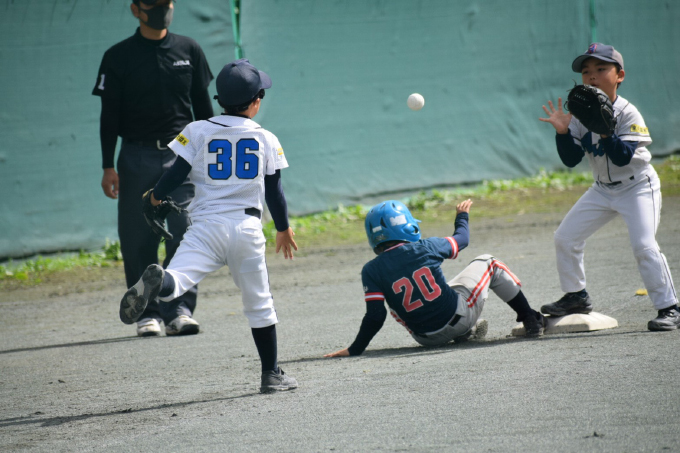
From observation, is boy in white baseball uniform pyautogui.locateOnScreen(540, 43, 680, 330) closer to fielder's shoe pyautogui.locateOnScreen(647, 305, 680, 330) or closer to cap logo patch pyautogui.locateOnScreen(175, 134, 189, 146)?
fielder's shoe pyautogui.locateOnScreen(647, 305, 680, 330)

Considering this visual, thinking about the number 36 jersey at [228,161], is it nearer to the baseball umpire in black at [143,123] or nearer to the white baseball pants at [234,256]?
the white baseball pants at [234,256]

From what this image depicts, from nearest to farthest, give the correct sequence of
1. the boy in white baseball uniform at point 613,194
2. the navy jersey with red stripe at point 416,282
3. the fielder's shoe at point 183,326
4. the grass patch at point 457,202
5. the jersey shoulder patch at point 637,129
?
the navy jersey with red stripe at point 416,282, the boy in white baseball uniform at point 613,194, the jersey shoulder patch at point 637,129, the fielder's shoe at point 183,326, the grass patch at point 457,202

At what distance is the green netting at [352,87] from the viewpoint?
8.97 m

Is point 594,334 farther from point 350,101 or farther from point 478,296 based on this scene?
point 350,101

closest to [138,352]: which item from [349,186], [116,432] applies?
[116,432]

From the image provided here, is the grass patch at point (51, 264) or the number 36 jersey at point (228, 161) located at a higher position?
the number 36 jersey at point (228, 161)

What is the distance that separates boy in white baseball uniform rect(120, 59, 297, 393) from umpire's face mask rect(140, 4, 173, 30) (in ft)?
7.14

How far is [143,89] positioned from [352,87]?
5.13 meters

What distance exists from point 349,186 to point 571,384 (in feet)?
24.4

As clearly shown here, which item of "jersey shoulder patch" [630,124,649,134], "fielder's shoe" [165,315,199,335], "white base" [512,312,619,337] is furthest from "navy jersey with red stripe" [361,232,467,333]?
"fielder's shoe" [165,315,199,335]

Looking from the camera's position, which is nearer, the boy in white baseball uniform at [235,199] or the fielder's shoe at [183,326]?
the boy in white baseball uniform at [235,199]

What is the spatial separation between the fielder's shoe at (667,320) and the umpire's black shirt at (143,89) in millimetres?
3784

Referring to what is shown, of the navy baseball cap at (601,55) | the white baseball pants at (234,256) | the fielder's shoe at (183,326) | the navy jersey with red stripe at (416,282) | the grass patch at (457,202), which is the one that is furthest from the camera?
the grass patch at (457,202)

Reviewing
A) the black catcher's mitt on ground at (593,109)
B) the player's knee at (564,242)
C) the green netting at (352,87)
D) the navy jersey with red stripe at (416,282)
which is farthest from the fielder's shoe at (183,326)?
the green netting at (352,87)
